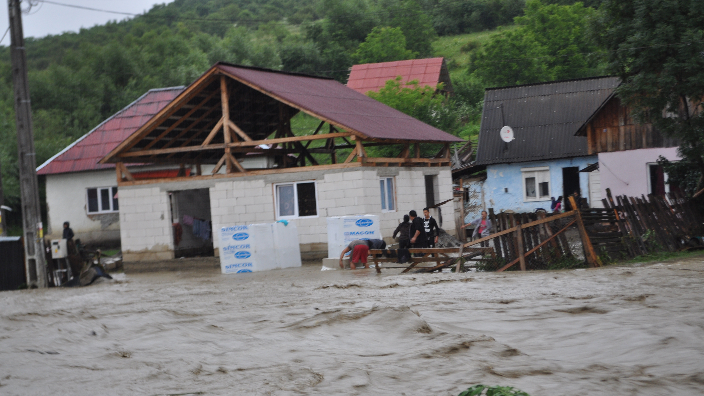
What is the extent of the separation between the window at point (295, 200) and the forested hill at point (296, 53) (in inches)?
799

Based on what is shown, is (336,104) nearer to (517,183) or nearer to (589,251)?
(517,183)

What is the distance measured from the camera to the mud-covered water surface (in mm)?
6828

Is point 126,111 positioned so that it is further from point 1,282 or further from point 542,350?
point 542,350

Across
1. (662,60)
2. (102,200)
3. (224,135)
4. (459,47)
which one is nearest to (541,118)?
(662,60)

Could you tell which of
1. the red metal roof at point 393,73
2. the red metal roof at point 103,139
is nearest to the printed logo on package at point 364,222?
the red metal roof at point 103,139

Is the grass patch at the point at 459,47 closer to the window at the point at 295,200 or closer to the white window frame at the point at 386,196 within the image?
the white window frame at the point at 386,196

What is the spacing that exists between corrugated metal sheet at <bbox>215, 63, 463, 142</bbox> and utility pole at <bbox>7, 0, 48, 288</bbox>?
5.66 meters

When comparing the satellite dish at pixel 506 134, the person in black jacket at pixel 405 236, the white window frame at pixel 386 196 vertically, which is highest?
the satellite dish at pixel 506 134

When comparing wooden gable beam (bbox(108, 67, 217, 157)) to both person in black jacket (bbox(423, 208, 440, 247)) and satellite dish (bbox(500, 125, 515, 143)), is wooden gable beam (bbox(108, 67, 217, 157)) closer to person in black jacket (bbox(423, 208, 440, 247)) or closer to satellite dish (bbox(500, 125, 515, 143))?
person in black jacket (bbox(423, 208, 440, 247))

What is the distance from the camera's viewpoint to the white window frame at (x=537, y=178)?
102 ft

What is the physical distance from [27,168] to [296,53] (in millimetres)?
45256

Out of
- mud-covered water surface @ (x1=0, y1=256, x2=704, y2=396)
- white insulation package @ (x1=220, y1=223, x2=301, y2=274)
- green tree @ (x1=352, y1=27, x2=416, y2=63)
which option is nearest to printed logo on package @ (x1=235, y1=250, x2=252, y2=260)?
white insulation package @ (x1=220, y1=223, x2=301, y2=274)

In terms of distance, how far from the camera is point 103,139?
32844mm

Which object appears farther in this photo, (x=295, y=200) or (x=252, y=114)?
(x=252, y=114)
